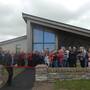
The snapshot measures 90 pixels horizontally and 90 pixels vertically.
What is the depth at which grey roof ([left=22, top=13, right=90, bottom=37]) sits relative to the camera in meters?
29.4

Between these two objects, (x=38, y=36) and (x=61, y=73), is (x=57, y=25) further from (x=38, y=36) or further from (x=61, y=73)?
(x=61, y=73)

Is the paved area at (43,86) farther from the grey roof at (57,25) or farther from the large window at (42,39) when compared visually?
the large window at (42,39)

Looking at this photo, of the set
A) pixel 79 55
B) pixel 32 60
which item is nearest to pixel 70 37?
pixel 32 60

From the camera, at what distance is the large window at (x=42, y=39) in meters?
30.2

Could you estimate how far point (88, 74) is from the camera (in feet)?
48.2

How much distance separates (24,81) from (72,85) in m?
1.92

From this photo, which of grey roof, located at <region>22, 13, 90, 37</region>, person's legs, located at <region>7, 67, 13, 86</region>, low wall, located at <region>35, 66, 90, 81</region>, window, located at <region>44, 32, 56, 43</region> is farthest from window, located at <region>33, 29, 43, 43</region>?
low wall, located at <region>35, 66, 90, 81</region>

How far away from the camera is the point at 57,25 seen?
2961 cm

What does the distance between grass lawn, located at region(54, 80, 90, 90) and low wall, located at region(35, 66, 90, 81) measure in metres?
0.25

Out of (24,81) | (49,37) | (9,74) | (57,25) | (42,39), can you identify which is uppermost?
(57,25)

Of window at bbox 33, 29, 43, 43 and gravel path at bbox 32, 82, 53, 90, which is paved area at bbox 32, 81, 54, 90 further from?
window at bbox 33, 29, 43, 43

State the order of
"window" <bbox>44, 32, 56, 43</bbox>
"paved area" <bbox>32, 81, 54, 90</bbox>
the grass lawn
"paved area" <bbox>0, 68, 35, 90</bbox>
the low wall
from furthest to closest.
Answer: 1. "window" <bbox>44, 32, 56, 43</bbox>
2. the low wall
3. "paved area" <bbox>0, 68, 35, 90</bbox>
4. "paved area" <bbox>32, 81, 54, 90</bbox>
5. the grass lawn

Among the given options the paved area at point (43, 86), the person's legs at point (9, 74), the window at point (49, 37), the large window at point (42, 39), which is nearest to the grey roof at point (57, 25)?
the large window at point (42, 39)

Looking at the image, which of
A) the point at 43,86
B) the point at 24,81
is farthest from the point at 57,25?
the point at 43,86
